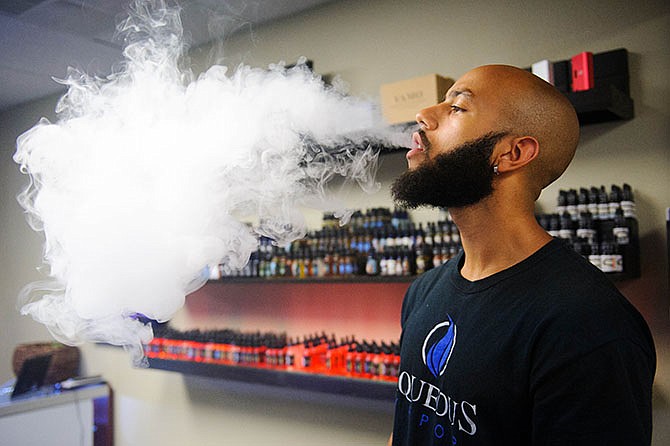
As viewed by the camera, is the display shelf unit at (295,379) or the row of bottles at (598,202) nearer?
the row of bottles at (598,202)

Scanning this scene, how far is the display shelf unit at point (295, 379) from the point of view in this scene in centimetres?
280

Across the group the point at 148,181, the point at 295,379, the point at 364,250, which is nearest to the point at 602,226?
the point at 364,250

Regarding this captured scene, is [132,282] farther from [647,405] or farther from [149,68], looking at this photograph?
[647,405]

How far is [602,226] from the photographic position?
94.6 inches

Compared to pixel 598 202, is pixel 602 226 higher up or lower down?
lower down

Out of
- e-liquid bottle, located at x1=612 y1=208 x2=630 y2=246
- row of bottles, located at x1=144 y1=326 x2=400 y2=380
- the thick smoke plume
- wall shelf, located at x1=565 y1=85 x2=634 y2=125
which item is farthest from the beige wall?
the thick smoke plume

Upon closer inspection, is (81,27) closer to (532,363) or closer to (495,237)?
(495,237)

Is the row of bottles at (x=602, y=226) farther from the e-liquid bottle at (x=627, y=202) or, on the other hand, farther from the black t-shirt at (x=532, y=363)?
the black t-shirt at (x=532, y=363)

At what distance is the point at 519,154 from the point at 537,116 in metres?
0.10

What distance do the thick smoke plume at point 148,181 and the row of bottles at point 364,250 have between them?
979 mm

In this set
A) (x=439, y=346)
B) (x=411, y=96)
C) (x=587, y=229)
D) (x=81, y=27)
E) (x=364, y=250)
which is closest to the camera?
(x=439, y=346)

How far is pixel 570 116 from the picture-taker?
133cm

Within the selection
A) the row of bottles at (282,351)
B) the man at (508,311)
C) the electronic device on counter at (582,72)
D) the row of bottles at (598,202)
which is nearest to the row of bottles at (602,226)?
the row of bottles at (598,202)

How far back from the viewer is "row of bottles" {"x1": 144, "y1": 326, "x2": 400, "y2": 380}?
9.69 ft
